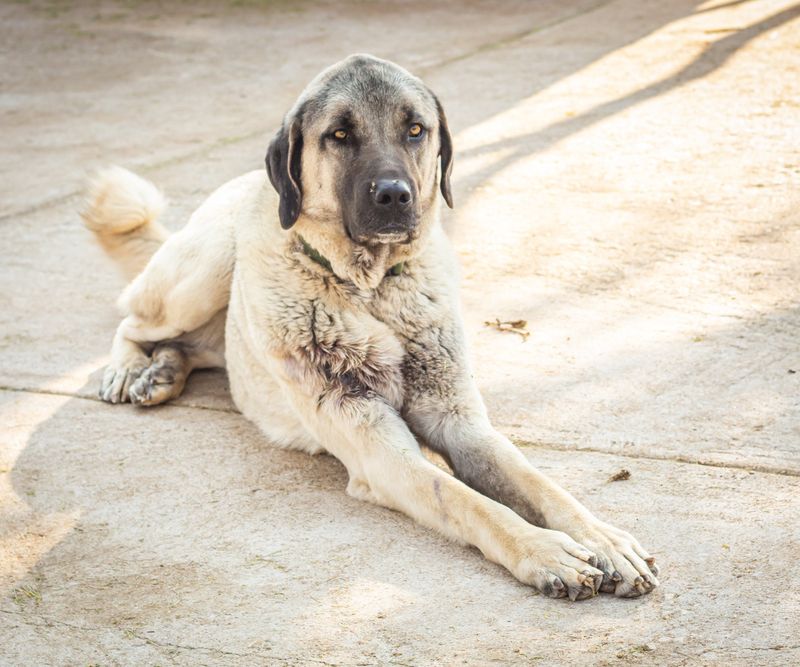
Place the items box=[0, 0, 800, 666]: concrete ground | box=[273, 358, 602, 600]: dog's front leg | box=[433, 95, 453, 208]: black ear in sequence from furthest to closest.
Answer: box=[433, 95, 453, 208]: black ear, box=[273, 358, 602, 600]: dog's front leg, box=[0, 0, 800, 666]: concrete ground

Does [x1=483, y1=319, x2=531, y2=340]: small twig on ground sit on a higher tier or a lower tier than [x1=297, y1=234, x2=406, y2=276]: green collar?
lower

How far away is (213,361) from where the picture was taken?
4.62 metres

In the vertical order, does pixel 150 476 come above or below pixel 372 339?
below

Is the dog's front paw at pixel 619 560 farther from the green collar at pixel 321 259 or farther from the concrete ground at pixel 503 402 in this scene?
the green collar at pixel 321 259

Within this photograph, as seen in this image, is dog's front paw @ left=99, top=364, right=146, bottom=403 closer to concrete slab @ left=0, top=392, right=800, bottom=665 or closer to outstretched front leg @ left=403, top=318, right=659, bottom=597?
concrete slab @ left=0, top=392, right=800, bottom=665

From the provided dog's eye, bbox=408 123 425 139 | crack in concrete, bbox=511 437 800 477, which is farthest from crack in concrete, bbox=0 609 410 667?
dog's eye, bbox=408 123 425 139

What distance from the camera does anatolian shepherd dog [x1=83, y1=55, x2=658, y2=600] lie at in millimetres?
3324

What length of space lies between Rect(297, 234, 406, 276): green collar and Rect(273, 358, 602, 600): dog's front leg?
0.36 m

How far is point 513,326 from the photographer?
15.6 ft

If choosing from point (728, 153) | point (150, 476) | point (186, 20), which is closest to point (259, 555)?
point (150, 476)

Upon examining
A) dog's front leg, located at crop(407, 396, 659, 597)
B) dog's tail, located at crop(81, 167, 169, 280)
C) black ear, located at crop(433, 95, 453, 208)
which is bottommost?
dog's front leg, located at crop(407, 396, 659, 597)

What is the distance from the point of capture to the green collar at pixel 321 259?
3711mm

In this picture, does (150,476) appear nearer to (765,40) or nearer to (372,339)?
(372,339)

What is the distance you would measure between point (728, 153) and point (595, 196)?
996 millimetres
